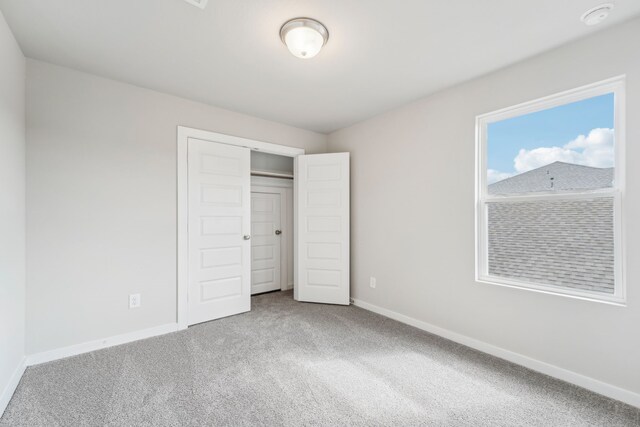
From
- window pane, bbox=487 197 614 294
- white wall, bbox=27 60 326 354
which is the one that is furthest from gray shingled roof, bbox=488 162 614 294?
white wall, bbox=27 60 326 354

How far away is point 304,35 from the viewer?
5.93 feet

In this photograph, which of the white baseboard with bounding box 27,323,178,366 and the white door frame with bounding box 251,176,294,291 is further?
the white door frame with bounding box 251,176,294,291

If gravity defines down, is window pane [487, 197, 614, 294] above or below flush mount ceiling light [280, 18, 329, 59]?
below

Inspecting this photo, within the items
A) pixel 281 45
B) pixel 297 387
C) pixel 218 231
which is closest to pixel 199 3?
pixel 281 45

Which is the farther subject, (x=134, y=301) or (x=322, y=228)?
(x=322, y=228)

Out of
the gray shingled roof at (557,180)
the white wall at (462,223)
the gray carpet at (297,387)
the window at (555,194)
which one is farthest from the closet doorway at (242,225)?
the gray shingled roof at (557,180)

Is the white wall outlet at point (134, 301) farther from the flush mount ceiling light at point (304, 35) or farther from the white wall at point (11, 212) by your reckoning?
the flush mount ceiling light at point (304, 35)

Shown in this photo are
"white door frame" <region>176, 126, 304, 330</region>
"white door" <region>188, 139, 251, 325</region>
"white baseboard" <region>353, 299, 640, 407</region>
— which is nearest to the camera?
"white baseboard" <region>353, 299, 640, 407</region>

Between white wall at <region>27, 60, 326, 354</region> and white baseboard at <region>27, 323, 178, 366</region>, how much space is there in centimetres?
5

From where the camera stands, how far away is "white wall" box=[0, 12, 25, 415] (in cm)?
169

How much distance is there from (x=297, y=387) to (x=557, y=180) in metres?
2.50

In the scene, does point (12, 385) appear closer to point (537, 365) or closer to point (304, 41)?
point (304, 41)

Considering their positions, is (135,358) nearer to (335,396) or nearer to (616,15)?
(335,396)

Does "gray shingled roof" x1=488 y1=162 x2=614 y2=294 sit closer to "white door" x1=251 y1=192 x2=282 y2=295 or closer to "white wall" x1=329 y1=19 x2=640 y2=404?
"white wall" x1=329 y1=19 x2=640 y2=404
